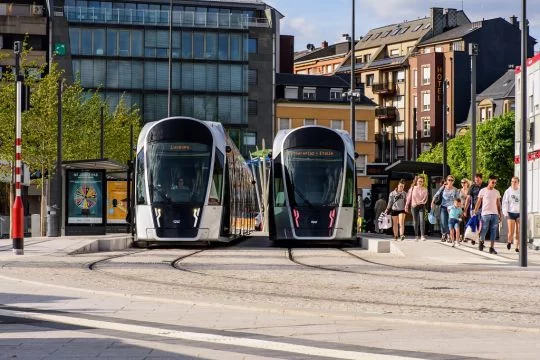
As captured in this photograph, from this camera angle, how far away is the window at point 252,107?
386ft

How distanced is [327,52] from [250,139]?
55225 mm

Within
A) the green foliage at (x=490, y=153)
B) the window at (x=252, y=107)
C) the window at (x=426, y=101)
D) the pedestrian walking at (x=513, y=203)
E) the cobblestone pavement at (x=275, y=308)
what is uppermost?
the window at (x=426, y=101)

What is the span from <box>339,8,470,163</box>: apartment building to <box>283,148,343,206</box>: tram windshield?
325 feet

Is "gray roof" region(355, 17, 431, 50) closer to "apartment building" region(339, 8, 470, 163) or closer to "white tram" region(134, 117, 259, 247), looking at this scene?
"apartment building" region(339, 8, 470, 163)

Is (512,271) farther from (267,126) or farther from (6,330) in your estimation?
(267,126)

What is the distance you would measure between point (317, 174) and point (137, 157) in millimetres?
4971

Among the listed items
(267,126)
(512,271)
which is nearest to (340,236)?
(512,271)

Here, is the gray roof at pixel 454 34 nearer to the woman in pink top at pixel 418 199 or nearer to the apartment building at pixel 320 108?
the apartment building at pixel 320 108

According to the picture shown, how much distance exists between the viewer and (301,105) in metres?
126

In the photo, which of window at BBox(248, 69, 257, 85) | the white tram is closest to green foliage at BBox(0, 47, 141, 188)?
the white tram

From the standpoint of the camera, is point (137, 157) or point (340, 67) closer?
point (137, 157)

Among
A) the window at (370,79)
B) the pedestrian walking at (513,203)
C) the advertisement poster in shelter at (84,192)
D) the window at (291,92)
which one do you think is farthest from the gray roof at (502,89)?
the pedestrian walking at (513,203)

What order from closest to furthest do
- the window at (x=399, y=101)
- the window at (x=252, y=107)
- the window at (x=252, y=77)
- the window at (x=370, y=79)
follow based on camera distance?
1. the window at (x=252, y=107)
2. the window at (x=252, y=77)
3. the window at (x=399, y=101)
4. the window at (x=370, y=79)

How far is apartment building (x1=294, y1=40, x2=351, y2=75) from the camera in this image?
163625 mm
